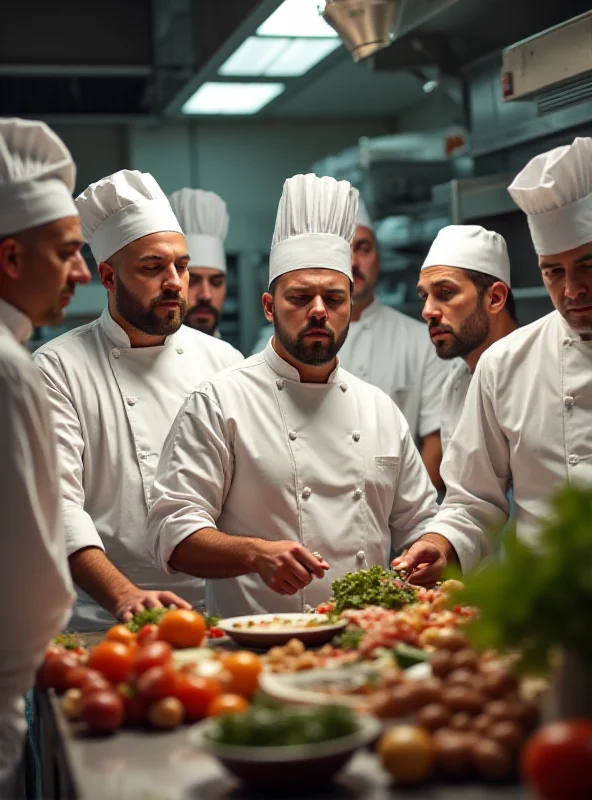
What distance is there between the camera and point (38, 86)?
6.03 meters

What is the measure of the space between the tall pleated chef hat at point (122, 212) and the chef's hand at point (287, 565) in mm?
1161

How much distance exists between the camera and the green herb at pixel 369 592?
2.46 metres

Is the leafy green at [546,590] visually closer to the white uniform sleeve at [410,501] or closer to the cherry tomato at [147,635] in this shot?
the cherry tomato at [147,635]

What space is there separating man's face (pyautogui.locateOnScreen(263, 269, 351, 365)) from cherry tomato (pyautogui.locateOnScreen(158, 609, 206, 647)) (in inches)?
37.6

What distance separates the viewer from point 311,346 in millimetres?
2938

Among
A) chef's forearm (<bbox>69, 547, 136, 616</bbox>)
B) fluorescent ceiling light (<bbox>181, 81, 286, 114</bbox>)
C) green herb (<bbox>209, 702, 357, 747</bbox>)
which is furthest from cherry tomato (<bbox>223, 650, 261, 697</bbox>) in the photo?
fluorescent ceiling light (<bbox>181, 81, 286, 114</bbox>)

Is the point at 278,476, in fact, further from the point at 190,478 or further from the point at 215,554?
the point at 215,554

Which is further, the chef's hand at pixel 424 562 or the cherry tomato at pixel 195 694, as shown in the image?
the chef's hand at pixel 424 562

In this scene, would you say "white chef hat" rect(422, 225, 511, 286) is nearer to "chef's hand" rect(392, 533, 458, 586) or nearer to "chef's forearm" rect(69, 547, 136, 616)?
"chef's hand" rect(392, 533, 458, 586)

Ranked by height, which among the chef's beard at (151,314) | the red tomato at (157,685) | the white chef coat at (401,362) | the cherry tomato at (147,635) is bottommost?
the cherry tomato at (147,635)

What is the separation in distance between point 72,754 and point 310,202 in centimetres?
184

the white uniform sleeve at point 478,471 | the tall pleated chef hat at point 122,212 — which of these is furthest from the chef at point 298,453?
the tall pleated chef hat at point 122,212

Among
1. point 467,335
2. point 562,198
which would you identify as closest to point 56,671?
point 562,198

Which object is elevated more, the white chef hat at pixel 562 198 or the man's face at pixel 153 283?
the white chef hat at pixel 562 198
